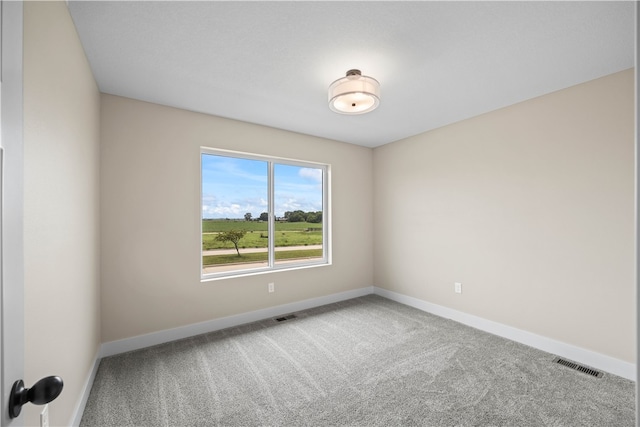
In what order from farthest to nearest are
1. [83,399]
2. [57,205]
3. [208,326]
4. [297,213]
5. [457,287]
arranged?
[297,213], [457,287], [208,326], [83,399], [57,205]

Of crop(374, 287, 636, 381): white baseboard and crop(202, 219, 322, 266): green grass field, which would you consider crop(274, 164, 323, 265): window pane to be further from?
crop(374, 287, 636, 381): white baseboard

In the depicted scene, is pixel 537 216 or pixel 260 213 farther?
pixel 260 213

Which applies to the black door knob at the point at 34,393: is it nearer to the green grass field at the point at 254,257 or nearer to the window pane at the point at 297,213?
the green grass field at the point at 254,257

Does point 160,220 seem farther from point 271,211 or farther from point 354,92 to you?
point 354,92

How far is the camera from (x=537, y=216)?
286 centimetres

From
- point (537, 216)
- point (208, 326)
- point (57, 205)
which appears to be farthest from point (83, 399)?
point (537, 216)

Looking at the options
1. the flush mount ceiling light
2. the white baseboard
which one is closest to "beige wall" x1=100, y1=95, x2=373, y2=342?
the flush mount ceiling light

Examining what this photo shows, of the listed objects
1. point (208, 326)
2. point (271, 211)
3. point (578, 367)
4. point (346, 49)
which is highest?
point (346, 49)

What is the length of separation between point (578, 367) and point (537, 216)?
1.38 metres

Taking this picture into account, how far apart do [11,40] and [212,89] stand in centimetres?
214

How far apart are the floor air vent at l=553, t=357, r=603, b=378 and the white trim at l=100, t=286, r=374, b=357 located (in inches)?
101

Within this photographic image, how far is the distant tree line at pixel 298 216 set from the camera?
3.83 m

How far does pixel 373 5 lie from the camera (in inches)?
64.1

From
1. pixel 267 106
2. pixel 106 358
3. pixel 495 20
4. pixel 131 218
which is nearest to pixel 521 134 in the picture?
pixel 495 20
